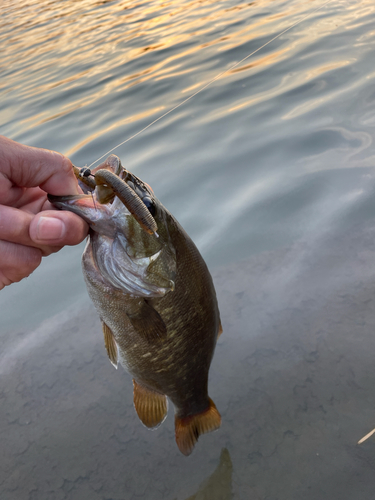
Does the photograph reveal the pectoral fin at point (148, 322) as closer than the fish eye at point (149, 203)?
No

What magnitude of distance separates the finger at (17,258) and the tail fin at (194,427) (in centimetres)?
119

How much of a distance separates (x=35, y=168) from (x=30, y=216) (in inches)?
10.6

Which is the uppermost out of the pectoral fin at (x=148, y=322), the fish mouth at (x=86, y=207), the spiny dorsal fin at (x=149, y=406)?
the fish mouth at (x=86, y=207)

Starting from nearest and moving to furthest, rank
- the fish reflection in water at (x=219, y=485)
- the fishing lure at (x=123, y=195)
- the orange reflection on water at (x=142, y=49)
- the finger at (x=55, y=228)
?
the fishing lure at (x=123, y=195)
the finger at (x=55, y=228)
the fish reflection in water at (x=219, y=485)
the orange reflection on water at (x=142, y=49)

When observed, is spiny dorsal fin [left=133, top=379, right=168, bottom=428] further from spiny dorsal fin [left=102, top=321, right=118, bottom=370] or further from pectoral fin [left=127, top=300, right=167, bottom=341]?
pectoral fin [left=127, top=300, right=167, bottom=341]

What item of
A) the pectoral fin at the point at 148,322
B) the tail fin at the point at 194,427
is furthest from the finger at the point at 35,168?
the tail fin at the point at 194,427

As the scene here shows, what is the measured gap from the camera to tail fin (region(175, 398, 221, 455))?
2500 mm

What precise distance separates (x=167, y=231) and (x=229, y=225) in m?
2.19

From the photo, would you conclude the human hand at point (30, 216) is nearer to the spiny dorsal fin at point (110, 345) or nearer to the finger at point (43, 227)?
the finger at point (43, 227)

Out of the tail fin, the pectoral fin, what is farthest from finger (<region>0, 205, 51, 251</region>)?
the tail fin

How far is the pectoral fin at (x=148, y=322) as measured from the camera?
86.7 inches

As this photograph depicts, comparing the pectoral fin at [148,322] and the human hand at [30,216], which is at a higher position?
the human hand at [30,216]

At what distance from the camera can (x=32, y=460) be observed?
8.89 feet

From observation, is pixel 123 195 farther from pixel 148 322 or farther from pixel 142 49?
pixel 142 49
